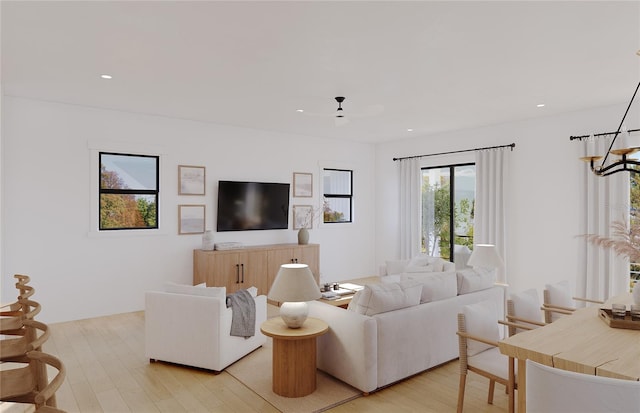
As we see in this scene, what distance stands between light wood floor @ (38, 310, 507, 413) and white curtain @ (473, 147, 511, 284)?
3315 mm

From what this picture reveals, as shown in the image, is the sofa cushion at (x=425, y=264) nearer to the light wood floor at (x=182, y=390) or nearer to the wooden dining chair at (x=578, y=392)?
the light wood floor at (x=182, y=390)

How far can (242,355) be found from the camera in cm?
404

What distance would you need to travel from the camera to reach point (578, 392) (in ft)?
5.36

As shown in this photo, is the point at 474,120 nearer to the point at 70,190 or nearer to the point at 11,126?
the point at 70,190

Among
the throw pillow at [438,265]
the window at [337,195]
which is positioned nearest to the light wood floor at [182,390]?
the throw pillow at [438,265]

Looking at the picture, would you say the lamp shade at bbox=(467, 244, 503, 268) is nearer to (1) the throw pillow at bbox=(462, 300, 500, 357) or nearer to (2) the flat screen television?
(1) the throw pillow at bbox=(462, 300, 500, 357)

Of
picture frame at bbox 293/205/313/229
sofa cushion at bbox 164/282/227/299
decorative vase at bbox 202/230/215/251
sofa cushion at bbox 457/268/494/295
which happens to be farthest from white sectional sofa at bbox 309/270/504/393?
picture frame at bbox 293/205/313/229

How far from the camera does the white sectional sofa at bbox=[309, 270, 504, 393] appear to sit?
10.8 feet

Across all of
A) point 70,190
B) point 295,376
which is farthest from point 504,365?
point 70,190

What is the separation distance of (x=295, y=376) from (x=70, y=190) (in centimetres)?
412

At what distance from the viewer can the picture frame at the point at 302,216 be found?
25.2 feet

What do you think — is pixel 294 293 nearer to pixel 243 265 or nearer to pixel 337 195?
pixel 243 265

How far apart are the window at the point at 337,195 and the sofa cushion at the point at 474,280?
4.14 metres

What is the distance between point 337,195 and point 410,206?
1514 millimetres
